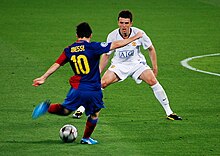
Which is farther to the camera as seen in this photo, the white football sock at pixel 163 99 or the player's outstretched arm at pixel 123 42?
the white football sock at pixel 163 99

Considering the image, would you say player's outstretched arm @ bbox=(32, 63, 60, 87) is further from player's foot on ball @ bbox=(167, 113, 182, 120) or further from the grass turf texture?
player's foot on ball @ bbox=(167, 113, 182, 120)

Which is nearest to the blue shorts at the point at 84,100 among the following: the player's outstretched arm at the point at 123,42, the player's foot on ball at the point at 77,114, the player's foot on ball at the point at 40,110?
the player's foot on ball at the point at 40,110

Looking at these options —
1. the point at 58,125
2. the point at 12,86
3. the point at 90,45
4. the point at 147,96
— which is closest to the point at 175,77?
the point at 147,96

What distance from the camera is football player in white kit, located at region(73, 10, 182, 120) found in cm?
1584

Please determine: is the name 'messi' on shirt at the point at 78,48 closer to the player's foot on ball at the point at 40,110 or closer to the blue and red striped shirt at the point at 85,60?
the blue and red striped shirt at the point at 85,60

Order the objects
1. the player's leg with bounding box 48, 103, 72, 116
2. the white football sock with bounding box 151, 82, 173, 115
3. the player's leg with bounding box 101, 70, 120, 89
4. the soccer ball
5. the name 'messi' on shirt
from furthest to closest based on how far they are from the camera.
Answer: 1. the player's leg with bounding box 101, 70, 120, 89
2. the white football sock with bounding box 151, 82, 173, 115
3. the soccer ball
4. the player's leg with bounding box 48, 103, 72, 116
5. the name 'messi' on shirt

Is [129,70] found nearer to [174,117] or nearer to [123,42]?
[174,117]

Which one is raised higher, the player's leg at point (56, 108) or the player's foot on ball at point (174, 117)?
the player's leg at point (56, 108)

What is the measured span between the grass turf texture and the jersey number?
126 cm

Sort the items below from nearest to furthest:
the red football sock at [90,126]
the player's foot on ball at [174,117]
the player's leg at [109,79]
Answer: the red football sock at [90,126]
the player's foot on ball at [174,117]
the player's leg at [109,79]

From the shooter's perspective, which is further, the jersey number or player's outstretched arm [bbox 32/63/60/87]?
the jersey number

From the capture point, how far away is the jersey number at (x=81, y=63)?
1344 cm

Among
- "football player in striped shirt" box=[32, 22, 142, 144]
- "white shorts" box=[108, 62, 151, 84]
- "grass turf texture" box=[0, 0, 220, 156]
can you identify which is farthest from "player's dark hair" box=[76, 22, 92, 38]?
"white shorts" box=[108, 62, 151, 84]

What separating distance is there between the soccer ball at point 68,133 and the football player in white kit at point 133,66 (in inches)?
76.6
